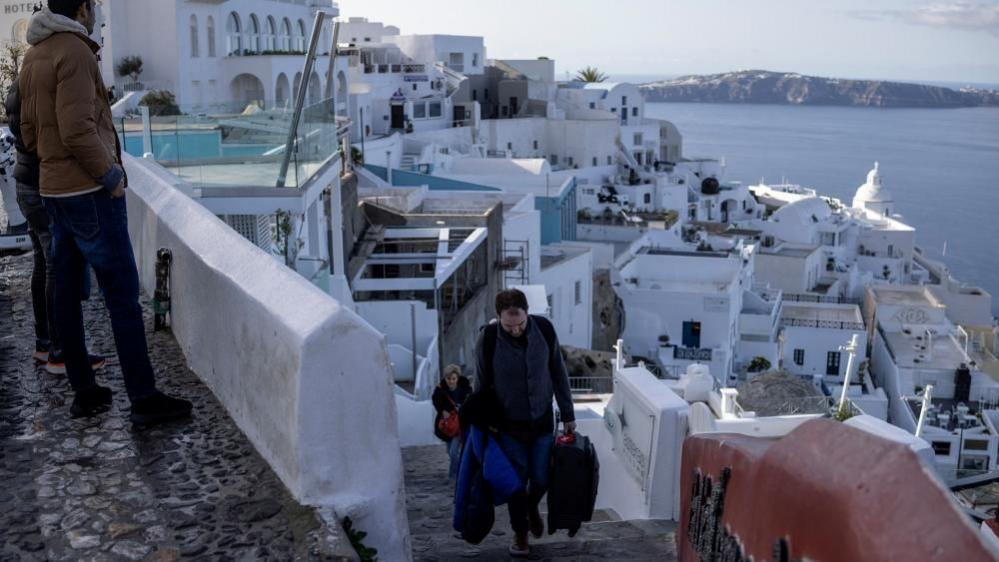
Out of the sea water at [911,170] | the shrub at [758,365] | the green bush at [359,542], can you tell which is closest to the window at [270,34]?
the shrub at [758,365]

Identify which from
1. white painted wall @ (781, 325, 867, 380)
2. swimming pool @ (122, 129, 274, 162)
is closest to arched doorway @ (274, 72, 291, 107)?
white painted wall @ (781, 325, 867, 380)

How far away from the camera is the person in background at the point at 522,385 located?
492 cm

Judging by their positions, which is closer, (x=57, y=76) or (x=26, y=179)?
(x=57, y=76)

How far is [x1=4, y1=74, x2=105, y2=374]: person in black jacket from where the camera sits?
5.07m

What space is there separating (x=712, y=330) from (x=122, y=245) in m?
30.1

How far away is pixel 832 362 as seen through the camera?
36844 mm

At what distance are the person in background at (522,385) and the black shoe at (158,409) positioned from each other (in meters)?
1.33

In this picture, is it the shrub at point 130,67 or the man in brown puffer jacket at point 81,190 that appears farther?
the shrub at point 130,67

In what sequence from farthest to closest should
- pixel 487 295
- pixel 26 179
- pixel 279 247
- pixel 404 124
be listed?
pixel 404 124, pixel 487 295, pixel 279 247, pixel 26 179

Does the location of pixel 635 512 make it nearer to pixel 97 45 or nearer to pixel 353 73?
pixel 97 45

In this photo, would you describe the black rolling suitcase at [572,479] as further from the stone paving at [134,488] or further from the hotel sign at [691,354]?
the hotel sign at [691,354]

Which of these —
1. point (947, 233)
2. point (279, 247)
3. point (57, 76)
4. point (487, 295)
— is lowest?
point (947, 233)

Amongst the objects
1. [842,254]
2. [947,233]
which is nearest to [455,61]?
[842,254]

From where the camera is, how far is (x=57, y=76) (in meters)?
4.39
